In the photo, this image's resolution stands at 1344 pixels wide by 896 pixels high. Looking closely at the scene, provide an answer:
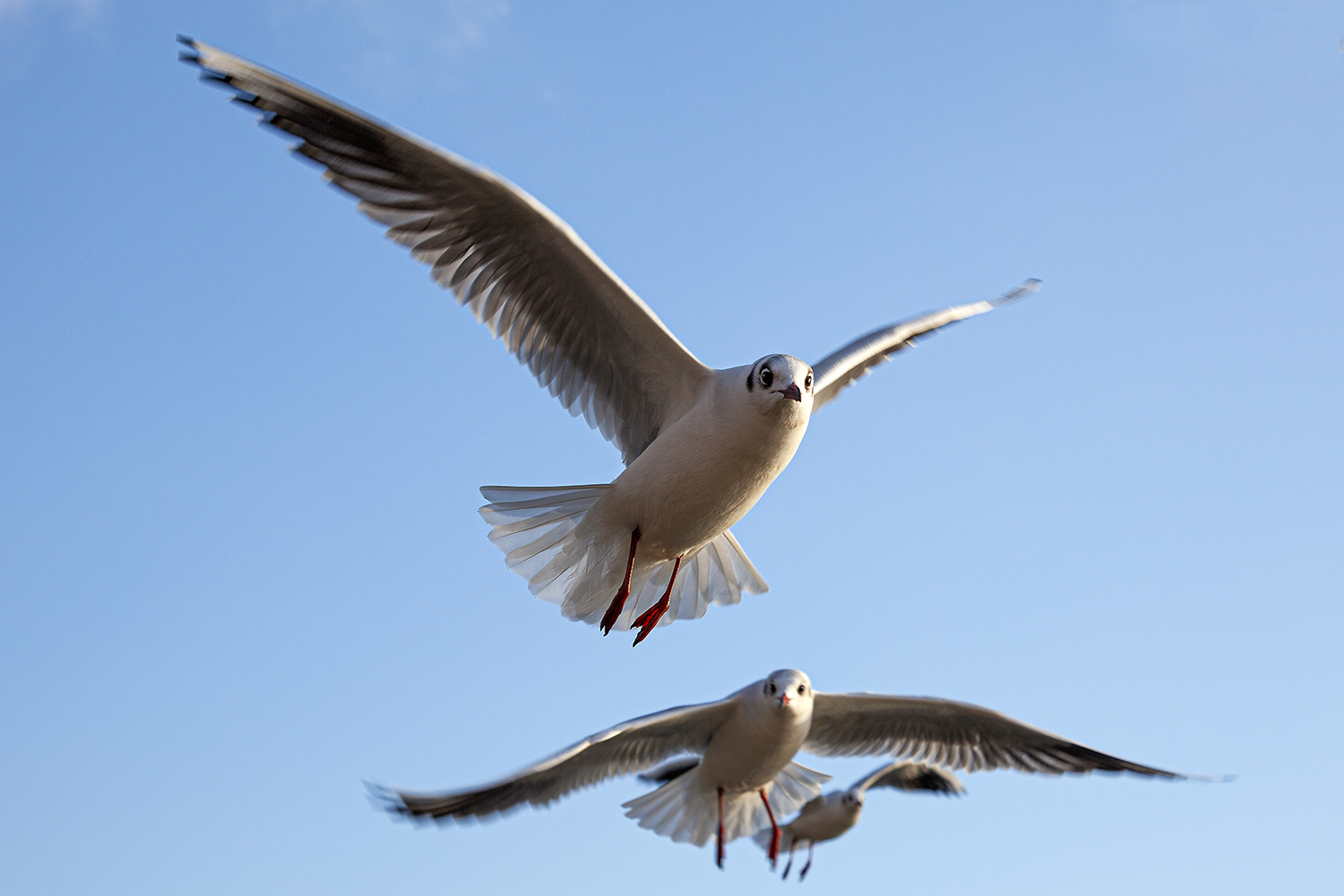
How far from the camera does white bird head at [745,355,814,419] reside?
4.39m

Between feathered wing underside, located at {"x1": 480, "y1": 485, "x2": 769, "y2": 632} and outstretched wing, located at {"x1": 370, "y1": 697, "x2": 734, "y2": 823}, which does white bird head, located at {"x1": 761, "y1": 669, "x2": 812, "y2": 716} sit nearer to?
outstretched wing, located at {"x1": 370, "y1": 697, "x2": 734, "y2": 823}

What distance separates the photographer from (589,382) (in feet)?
17.2

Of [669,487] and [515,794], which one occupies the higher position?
[669,487]

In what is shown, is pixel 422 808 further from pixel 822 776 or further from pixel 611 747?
pixel 822 776

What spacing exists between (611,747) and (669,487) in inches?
99.0

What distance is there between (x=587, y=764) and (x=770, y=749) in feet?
3.27

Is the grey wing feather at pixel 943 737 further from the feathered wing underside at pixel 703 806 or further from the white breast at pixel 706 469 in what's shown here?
the white breast at pixel 706 469

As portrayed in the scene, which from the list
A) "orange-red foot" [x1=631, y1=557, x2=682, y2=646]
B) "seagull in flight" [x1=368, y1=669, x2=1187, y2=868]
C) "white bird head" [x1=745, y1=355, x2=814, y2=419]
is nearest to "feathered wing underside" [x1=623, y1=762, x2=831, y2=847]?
"seagull in flight" [x1=368, y1=669, x2=1187, y2=868]

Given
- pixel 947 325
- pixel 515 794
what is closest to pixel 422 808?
pixel 515 794

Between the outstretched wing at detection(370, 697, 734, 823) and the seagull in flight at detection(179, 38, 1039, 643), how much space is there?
39.9 inches

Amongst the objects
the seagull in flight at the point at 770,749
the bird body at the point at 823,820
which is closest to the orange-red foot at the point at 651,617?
the seagull in flight at the point at 770,749

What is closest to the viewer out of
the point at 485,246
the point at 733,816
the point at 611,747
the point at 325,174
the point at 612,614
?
the point at 325,174

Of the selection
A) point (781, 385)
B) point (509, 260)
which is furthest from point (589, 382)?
point (781, 385)

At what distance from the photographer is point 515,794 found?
6.14 meters
